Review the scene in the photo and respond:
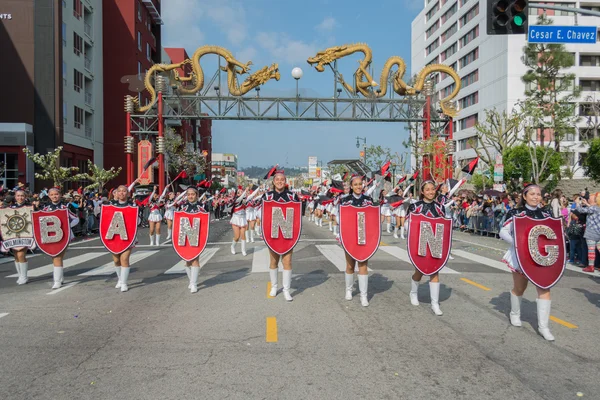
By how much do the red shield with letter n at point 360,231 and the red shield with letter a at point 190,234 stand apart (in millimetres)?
2477

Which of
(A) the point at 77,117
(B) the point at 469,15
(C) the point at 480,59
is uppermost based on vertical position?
(B) the point at 469,15

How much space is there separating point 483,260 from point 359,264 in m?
6.80

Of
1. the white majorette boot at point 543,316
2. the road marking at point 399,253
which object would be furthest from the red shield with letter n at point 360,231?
the road marking at point 399,253

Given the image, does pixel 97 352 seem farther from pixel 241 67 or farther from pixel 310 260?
pixel 241 67

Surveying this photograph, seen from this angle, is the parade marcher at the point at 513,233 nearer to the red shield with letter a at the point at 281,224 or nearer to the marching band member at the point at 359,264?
the marching band member at the point at 359,264

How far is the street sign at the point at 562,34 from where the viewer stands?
40.3 ft

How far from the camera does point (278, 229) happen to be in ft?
28.0

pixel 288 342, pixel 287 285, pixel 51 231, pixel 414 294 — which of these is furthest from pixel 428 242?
pixel 51 231

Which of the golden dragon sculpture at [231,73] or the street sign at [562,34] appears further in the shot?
the golden dragon sculpture at [231,73]

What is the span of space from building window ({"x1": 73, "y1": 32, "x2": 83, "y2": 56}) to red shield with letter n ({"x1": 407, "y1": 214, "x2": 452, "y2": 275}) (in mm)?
40276

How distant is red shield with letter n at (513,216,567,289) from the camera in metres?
6.41

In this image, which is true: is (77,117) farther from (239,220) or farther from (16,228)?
(16,228)

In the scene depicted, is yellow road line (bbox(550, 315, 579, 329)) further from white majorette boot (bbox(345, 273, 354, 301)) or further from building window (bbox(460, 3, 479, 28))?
building window (bbox(460, 3, 479, 28))

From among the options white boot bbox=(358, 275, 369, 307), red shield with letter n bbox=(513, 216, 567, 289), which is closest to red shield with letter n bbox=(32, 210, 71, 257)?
white boot bbox=(358, 275, 369, 307)
